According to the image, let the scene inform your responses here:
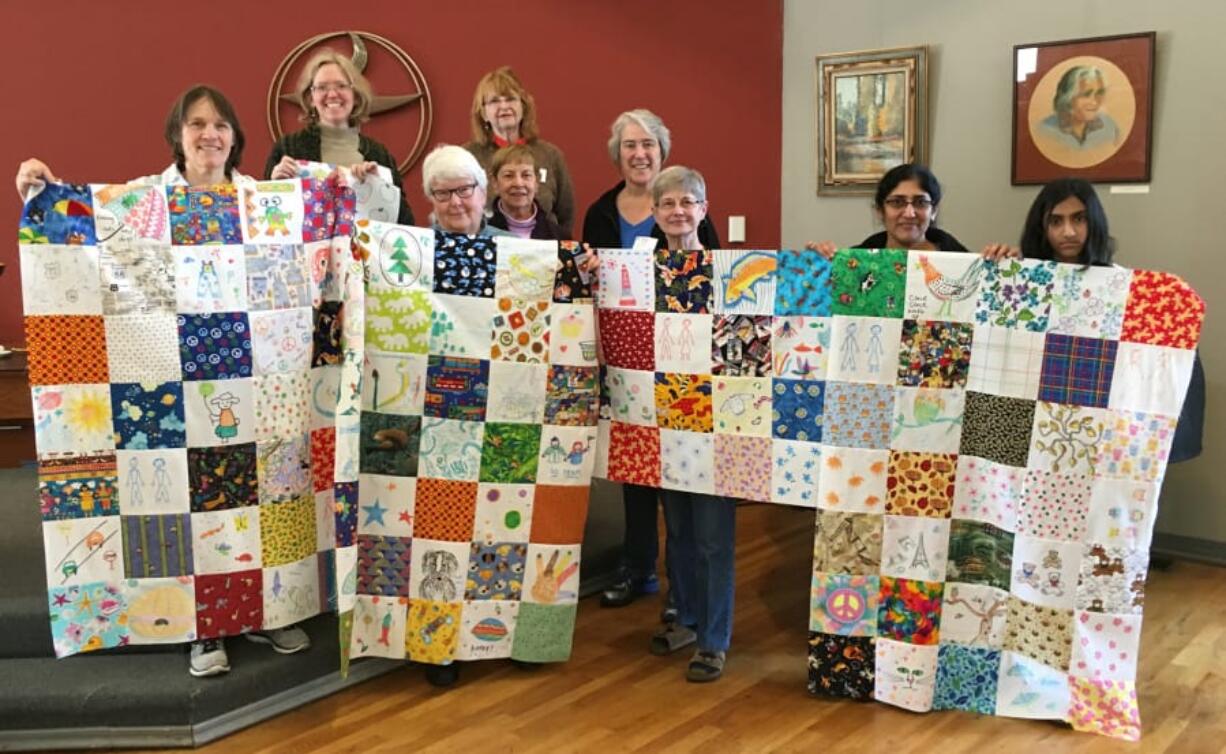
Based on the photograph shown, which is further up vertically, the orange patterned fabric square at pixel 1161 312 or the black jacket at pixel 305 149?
the black jacket at pixel 305 149

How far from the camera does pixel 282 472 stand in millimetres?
2648

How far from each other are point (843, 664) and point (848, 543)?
306mm

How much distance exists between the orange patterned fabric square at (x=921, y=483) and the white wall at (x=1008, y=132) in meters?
1.77

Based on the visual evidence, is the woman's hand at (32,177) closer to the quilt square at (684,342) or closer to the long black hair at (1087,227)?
the quilt square at (684,342)

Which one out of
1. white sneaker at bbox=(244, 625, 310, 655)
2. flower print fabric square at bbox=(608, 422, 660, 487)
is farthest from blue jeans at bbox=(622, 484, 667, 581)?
white sneaker at bbox=(244, 625, 310, 655)

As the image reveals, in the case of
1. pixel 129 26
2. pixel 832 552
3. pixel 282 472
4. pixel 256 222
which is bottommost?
pixel 832 552

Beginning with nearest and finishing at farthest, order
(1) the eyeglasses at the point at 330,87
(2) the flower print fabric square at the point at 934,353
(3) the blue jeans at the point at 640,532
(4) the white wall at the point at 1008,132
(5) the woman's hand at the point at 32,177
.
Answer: (5) the woman's hand at the point at 32,177
(2) the flower print fabric square at the point at 934,353
(1) the eyeglasses at the point at 330,87
(3) the blue jeans at the point at 640,532
(4) the white wall at the point at 1008,132

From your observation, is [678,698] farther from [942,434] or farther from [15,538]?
[15,538]

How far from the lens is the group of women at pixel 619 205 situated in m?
2.68

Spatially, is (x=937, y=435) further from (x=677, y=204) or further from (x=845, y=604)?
(x=677, y=204)

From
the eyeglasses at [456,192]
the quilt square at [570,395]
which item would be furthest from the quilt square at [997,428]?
the eyeglasses at [456,192]

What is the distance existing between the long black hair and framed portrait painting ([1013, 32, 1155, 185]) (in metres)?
1.23

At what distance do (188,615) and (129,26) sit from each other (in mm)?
2907

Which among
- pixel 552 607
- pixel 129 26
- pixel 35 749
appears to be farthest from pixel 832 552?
pixel 129 26
